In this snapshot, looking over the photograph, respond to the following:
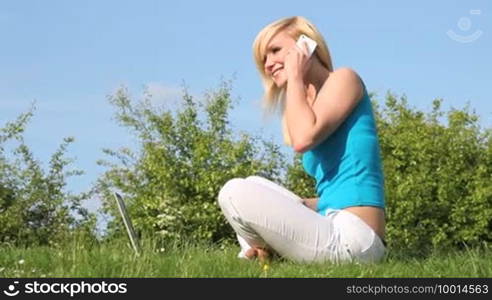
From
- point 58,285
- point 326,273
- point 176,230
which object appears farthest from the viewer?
point 176,230

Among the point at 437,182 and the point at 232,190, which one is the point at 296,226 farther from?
the point at 437,182

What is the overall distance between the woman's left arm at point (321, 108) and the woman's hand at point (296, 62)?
0.14 ft

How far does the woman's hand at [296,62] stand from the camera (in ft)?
14.8

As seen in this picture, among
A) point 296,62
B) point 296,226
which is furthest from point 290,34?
point 296,226

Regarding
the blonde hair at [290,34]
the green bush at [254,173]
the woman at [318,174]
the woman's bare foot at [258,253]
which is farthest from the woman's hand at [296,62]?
the green bush at [254,173]

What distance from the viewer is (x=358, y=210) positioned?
14.6 feet

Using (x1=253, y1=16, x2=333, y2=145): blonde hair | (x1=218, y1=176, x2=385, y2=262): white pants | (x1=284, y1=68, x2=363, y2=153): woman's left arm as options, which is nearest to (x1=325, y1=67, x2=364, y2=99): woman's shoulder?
(x1=284, y1=68, x2=363, y2=153): woman's left arm

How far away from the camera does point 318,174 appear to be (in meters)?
4.74

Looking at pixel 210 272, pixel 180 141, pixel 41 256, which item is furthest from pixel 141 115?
pixel 210 272

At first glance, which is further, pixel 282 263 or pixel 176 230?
pixel 176 230

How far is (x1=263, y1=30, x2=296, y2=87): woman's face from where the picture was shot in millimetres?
4660

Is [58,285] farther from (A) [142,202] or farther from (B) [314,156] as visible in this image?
(A) [142,202]

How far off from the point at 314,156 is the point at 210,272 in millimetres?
959

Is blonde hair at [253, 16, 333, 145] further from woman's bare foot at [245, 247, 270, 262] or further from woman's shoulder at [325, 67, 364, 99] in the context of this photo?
woman's bare foot at [245, 247, 270, 262]
